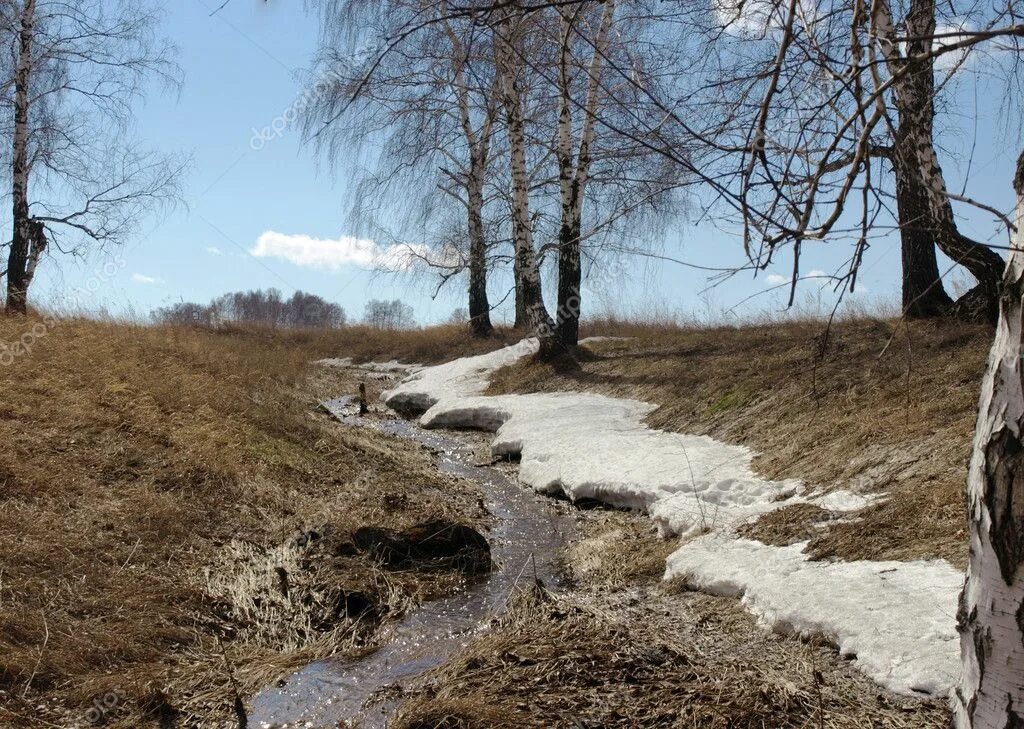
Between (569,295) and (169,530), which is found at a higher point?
(569,295)

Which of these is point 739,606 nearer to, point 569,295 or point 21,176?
point 569,295

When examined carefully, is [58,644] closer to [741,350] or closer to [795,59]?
[795,59]

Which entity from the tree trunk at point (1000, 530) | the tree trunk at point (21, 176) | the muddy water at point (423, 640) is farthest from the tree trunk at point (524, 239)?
the tree trunk at point (1000, 530)

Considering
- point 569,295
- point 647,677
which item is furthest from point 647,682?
point 569,295

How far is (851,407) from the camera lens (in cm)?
745

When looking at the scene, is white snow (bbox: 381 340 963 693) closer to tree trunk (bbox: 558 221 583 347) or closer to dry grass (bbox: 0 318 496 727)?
dry grass (bbox: 0 318 496 727)

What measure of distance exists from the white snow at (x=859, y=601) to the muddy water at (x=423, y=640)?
3.95 feet

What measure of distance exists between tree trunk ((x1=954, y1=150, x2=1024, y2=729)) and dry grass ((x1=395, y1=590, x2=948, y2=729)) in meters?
1.19

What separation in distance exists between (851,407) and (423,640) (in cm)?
466

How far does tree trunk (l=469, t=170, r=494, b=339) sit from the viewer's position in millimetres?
18219

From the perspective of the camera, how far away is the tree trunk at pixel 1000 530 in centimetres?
191

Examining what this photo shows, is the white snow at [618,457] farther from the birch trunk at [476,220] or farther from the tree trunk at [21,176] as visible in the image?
the tree trunk at [21,176]

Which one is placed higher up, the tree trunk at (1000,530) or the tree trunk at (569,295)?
the tree trunk at (569,295)

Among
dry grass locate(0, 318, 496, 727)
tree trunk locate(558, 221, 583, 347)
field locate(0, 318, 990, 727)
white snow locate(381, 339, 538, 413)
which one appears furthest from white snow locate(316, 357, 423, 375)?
dry grass locate(0, 318, 496, 727)
